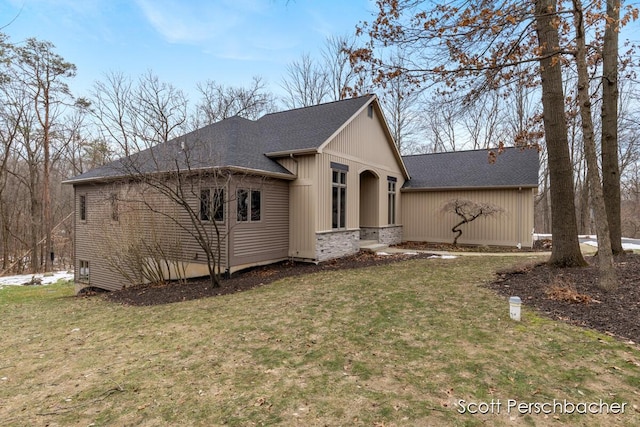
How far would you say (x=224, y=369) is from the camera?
368 centimetres

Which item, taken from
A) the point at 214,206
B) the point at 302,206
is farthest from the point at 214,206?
the point at 302,206

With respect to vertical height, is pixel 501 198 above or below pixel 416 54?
below

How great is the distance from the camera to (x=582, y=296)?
17.0ft

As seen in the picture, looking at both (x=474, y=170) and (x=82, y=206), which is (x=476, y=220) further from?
(x=82, y=206)

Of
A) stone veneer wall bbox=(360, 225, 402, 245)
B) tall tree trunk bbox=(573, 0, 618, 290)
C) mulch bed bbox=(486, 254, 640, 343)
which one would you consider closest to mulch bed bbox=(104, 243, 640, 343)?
mulch bed bbox=(486, 254, 640, 343)

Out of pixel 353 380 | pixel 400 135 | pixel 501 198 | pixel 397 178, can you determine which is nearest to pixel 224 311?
pixel 353 380

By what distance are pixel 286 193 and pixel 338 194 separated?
181 centimetres

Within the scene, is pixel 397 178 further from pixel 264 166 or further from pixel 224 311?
pixel 224 311

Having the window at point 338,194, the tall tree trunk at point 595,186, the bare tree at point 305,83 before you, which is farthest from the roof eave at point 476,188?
the bare tree at point 305,83

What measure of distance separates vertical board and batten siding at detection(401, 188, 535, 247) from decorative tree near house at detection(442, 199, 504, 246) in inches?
17.1

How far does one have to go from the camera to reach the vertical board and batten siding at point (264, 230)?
30.2 ft

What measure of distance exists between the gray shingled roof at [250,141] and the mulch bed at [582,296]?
6410 millimetres

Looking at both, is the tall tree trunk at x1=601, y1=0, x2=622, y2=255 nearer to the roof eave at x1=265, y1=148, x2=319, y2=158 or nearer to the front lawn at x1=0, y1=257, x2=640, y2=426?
the front lawn at x1=0, y1=257, x2=640, y2=426

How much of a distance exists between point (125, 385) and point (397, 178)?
1378 cm
